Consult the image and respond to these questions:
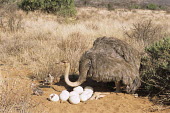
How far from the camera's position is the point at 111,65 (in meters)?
4.55

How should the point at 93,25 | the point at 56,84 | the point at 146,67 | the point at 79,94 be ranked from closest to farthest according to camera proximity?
1. the point at 79,94
2. the point at 146,67
3. the point at 56,84
4. the point at 93,25

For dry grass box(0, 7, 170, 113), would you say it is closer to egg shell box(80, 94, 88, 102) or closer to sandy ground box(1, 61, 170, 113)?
sandy ground box(1, 61, 170, 113)

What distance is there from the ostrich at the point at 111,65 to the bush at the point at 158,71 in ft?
0.90

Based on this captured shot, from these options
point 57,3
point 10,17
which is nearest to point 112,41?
point 10,17

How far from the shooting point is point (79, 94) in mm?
4668

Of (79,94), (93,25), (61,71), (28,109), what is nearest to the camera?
(28,109)

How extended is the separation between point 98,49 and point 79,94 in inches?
43.1

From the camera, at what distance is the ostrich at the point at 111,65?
14.8 feet

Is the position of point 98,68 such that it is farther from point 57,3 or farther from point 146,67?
point 57,3

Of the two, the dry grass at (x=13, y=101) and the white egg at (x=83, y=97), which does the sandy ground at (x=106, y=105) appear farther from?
the dry grass at (x=13, y=101)

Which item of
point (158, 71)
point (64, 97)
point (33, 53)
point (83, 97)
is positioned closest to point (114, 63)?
point (83, 97)

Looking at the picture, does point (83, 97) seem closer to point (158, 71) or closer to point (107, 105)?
point (107, 105)

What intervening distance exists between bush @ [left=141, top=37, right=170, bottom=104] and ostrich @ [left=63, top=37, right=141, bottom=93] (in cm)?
28

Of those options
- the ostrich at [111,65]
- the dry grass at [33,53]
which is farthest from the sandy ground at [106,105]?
the dry grass at [33,53]
